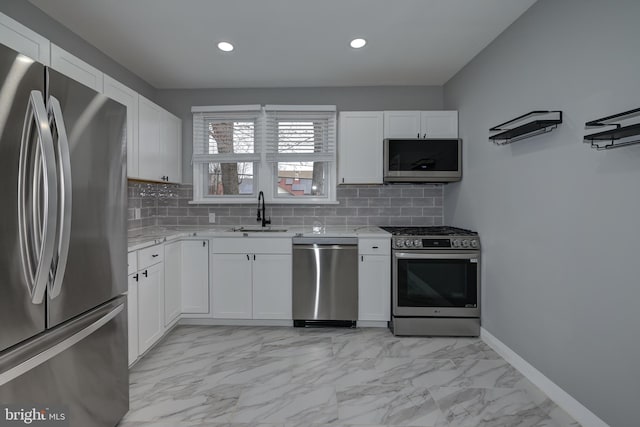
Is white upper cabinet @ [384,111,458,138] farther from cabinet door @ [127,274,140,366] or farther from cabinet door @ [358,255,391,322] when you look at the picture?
cabinet door @ [127,274,140,366]

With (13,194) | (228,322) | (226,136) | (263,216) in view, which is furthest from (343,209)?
(13,194)

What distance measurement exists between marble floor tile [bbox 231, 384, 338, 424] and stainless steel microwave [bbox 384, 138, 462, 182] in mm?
2165

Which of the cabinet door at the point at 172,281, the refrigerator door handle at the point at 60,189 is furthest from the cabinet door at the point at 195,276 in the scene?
the refrigerator door handle at the point at 60,189

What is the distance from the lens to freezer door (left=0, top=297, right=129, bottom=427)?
1.15m

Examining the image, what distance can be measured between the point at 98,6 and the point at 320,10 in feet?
5.01

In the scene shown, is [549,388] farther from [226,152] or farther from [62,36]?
[62,36]

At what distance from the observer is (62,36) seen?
2459 mm

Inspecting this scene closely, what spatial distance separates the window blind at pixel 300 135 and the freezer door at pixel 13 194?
2621 mm

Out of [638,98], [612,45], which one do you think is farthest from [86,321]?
[612,45]

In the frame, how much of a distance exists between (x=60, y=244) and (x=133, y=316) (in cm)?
133

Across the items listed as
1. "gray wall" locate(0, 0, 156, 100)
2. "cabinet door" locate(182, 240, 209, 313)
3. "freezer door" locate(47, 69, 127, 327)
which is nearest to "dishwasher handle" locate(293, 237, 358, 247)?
"cabinet door" locate(182, 240, 209, 313)

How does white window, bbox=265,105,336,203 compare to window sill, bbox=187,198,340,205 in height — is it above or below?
above

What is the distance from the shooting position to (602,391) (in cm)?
171

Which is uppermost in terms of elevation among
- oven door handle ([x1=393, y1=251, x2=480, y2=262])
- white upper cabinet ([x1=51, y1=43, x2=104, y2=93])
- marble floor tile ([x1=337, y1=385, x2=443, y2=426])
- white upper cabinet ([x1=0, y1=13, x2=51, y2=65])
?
white upper cabinet ([x1=51, y1=43, x2=104, y2=93])
